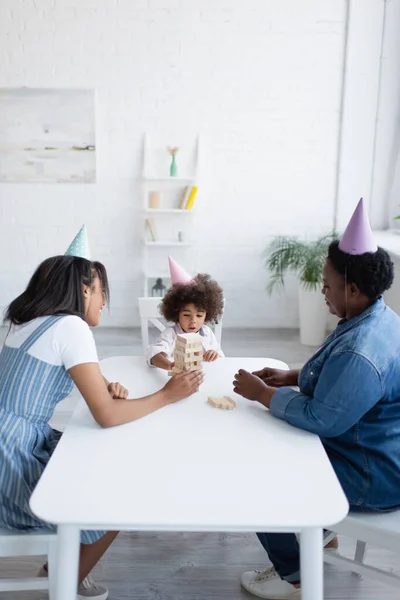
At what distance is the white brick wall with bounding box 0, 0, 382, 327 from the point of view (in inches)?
171

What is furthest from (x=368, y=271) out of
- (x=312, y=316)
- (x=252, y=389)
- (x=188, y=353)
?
(x=312, y=316)

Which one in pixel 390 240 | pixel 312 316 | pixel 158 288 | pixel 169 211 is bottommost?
pixel 312 316

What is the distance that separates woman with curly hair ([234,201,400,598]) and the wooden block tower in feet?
0.53

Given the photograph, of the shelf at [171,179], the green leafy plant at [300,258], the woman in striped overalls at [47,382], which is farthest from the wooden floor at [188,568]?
the shelf at [171,179]

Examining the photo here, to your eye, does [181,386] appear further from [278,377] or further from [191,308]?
[191,308]

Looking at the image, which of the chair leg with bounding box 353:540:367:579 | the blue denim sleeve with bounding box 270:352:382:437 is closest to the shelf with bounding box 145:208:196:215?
the chair leg with bounding box 353:540:367:579

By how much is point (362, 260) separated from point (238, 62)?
3.27m

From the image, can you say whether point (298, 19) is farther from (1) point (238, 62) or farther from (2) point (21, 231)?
(2) point (21, 231)

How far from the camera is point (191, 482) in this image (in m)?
1.22

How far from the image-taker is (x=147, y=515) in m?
1.11

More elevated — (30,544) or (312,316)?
(30,544)

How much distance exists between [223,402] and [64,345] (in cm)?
43

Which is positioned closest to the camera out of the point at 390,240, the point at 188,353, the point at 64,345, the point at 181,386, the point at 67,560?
the point at 67,560

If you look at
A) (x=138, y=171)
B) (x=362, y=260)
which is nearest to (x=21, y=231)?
(x=138, y=171)
